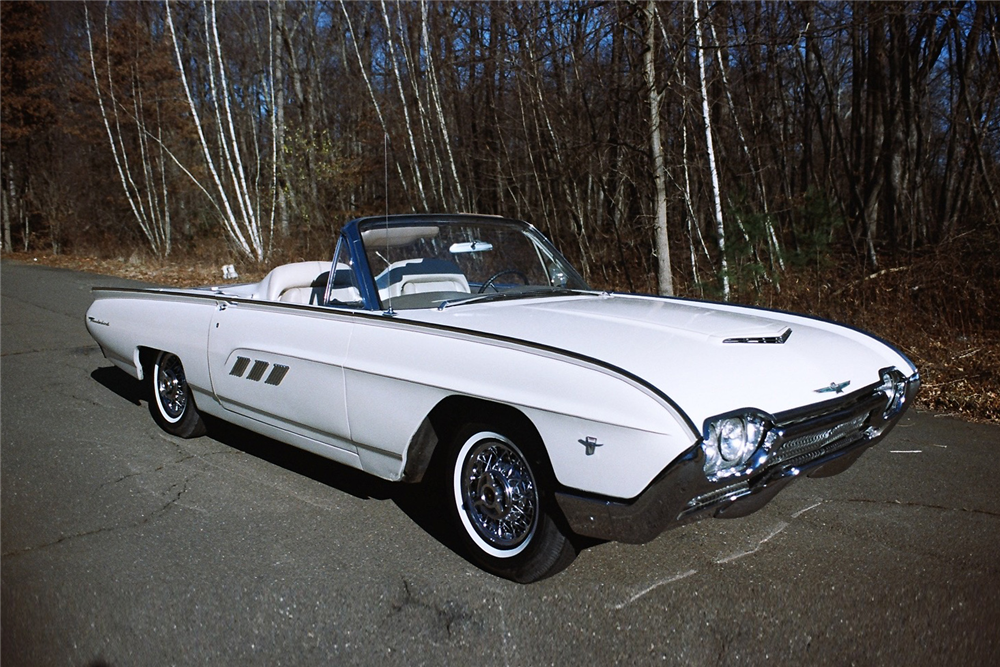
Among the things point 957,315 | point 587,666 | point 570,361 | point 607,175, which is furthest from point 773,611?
point 607,175

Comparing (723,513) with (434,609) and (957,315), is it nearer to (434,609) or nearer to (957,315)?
(434,609)

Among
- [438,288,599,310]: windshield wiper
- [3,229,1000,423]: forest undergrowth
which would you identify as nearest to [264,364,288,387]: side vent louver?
[438,288,599,310]: windshield wiper

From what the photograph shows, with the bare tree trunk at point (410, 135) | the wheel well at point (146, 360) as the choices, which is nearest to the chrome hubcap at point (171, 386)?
the wheel well at point (146, 360)

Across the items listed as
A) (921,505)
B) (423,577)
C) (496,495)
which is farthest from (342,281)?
(921,505)

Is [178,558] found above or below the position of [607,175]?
below

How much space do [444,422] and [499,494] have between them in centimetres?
44

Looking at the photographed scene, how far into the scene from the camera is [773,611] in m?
2.74

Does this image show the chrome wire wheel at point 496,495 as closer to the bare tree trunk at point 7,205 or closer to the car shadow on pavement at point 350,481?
the car shadow on pavement at point 350,481

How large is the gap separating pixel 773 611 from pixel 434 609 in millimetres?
1200

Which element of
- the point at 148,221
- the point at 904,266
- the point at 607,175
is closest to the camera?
the point at 904,266

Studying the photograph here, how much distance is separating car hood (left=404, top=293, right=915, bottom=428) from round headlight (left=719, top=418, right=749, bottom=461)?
0.18 feet

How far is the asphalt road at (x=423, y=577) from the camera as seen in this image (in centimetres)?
256

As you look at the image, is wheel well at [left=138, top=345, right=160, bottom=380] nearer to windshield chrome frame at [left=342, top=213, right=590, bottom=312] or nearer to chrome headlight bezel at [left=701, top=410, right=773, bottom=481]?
windshield chrome frame at [left=342, top=213, right=590, bottom=312]

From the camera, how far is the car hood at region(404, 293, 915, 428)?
2.73m
